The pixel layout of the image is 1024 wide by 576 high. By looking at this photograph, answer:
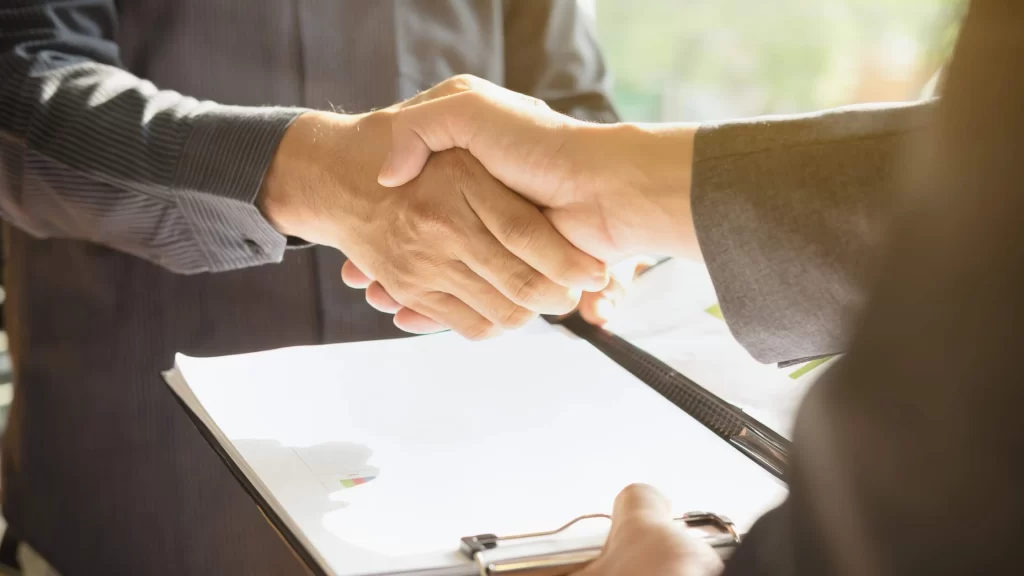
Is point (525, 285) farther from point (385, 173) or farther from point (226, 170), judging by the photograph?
point (226, 170)

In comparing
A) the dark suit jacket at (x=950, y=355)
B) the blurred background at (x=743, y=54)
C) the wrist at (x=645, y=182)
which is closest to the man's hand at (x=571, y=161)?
the wrist at (x=645, y=182)

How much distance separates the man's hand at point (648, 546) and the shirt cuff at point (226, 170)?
0.46 metres

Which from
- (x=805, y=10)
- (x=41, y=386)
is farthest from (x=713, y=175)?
(x=805, y=10)

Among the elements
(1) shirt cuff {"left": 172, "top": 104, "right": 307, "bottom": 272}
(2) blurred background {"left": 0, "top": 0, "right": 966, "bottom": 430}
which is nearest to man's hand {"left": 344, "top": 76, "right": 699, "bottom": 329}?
(1) shirt cuff {"left": 172, "top": 104, "right": 307, "bottom": 272}

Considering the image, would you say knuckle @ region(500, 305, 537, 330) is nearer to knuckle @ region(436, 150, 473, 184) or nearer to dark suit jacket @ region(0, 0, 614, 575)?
knuckle @ region(436, 150, 473, 184)

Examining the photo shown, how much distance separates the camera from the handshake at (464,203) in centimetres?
74

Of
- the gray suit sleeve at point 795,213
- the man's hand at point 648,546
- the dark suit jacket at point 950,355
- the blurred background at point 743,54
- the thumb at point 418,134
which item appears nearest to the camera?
the dark suit jacket at point 950,355

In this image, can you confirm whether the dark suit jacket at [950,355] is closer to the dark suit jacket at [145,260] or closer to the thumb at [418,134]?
the thumb at [418,134]

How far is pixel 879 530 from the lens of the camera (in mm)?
239

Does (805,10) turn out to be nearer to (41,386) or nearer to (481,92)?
(481,92)

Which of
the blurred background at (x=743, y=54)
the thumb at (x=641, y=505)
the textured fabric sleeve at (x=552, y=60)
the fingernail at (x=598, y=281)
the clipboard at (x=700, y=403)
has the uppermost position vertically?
the blurred background at (x=743, y=54)

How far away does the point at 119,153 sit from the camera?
0.80 meters

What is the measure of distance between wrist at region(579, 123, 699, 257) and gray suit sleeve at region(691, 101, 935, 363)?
5 cm

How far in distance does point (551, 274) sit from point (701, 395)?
0.18 m
